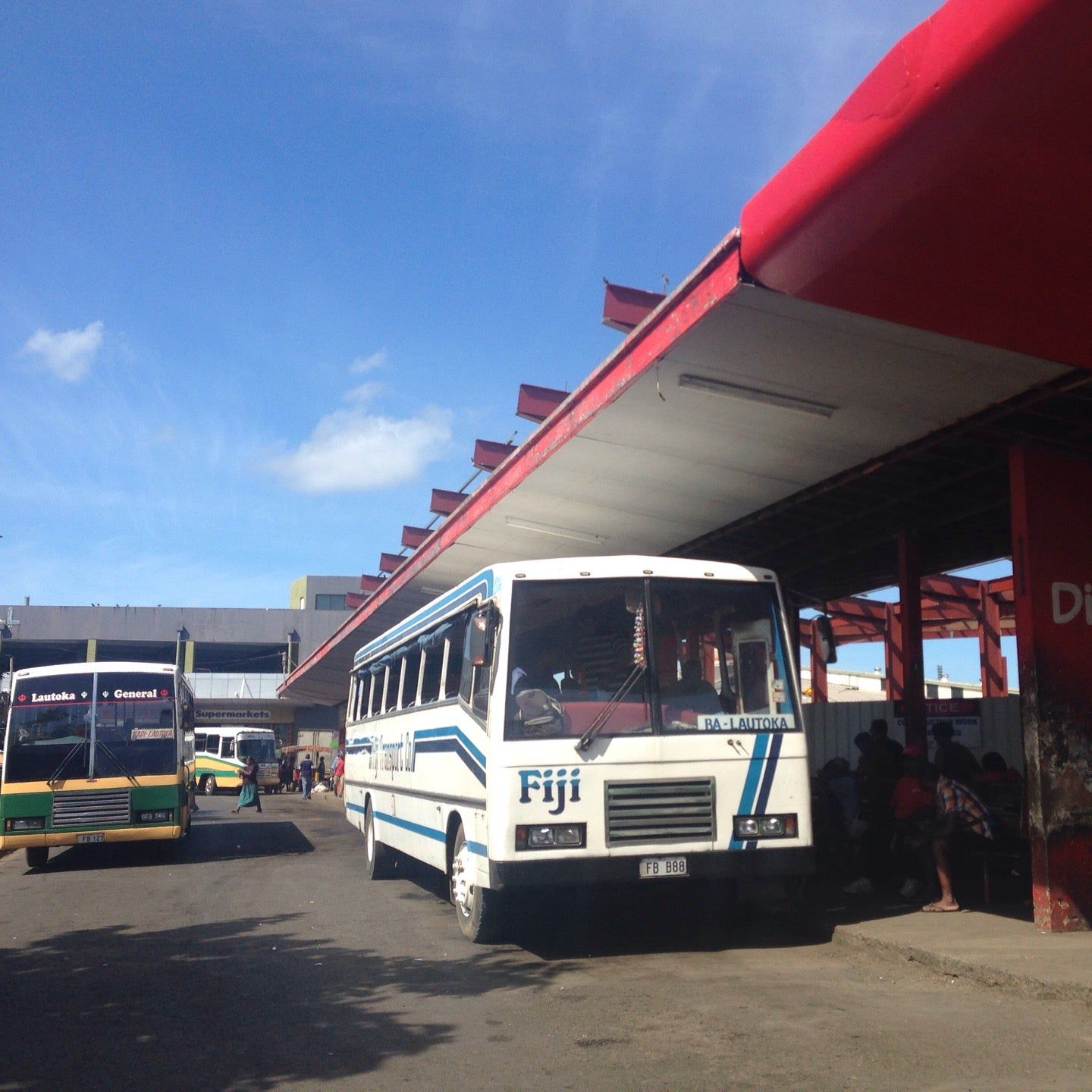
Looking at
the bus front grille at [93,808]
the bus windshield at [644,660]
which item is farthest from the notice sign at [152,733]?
the bus windshield at [644,660]

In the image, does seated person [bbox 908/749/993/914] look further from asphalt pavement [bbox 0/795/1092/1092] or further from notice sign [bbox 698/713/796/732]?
notice sign [bbox 698/713/796/732]

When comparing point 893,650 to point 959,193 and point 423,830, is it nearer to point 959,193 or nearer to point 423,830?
point 423,830

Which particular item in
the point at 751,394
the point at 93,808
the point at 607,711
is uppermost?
the point at 751,394

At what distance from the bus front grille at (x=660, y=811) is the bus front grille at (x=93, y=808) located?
10.8 meters

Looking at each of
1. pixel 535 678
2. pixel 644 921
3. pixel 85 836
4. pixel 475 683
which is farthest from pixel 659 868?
pixel 85 836

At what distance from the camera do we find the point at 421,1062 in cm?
592

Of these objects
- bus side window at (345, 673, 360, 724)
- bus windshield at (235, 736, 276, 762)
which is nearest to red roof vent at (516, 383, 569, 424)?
→ bus side window at (345, 673, 360, 724)

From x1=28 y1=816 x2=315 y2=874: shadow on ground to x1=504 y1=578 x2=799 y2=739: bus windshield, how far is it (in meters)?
10.7

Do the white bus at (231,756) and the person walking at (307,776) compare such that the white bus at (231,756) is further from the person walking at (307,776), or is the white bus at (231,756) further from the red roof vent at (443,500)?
the red roof vent at (443,500)

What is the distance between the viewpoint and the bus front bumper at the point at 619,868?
27.5 feet

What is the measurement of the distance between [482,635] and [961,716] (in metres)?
11.0

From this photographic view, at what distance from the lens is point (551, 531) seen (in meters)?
16.6

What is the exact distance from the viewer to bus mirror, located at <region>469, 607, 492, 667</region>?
906cm

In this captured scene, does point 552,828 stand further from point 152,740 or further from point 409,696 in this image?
point 152,740
